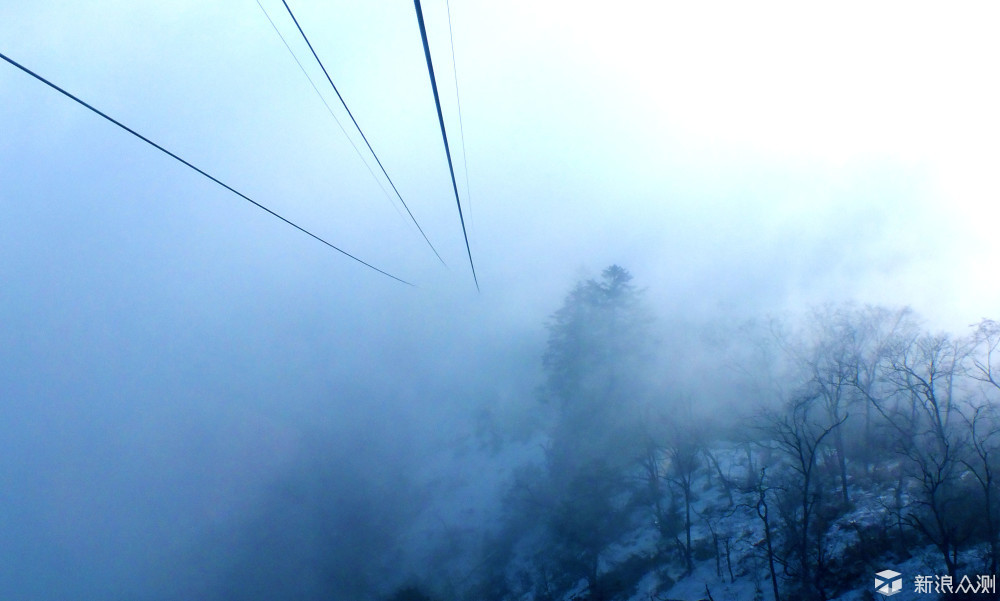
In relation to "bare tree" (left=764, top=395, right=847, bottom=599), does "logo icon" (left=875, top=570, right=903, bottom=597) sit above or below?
below

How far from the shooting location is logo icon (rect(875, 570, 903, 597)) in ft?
52.7

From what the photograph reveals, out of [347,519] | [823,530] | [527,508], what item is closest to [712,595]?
[823,530]

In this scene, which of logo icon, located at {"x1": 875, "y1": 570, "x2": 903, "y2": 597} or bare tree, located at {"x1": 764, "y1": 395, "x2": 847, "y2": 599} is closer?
logo icon, located at {"x1": 875, "y1": 570, "x2": 903, "y2": 597}

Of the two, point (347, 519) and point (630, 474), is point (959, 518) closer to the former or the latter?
point (630, 474)

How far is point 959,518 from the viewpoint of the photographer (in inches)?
746

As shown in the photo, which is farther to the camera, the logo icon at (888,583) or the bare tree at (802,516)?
the bare tree at (802,516)

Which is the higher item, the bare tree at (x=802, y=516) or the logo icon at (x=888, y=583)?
the bare tree at (x=802, y=516)

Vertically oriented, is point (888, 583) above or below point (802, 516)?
below

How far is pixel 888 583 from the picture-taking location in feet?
54.1

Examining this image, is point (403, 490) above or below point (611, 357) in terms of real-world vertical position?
below

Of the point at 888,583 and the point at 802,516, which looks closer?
the point at 888,583

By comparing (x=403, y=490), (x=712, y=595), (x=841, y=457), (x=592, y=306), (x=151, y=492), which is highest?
(x=592, y=306)

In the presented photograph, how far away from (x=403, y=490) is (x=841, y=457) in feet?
104

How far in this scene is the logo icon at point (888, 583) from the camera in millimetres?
16062
